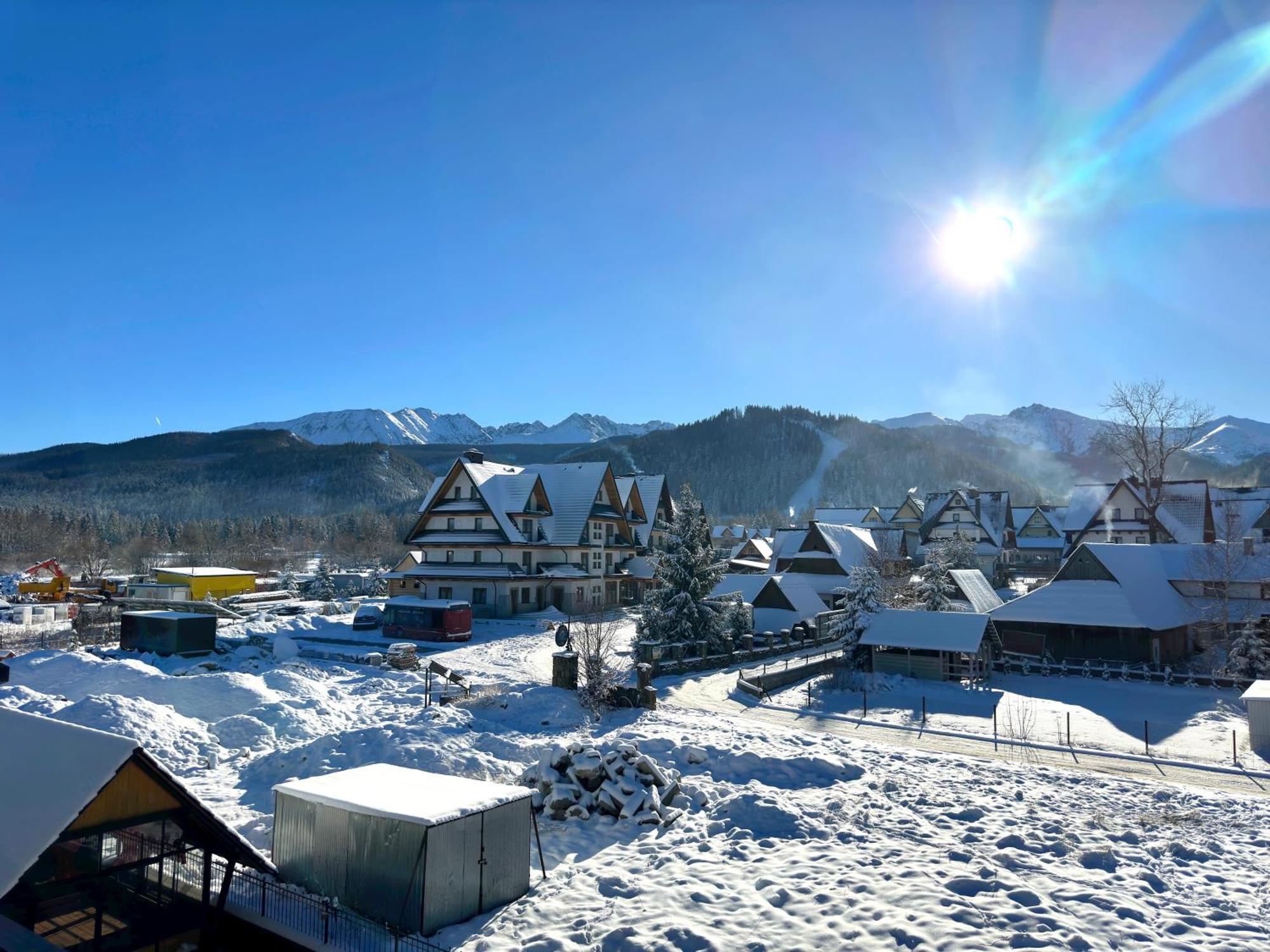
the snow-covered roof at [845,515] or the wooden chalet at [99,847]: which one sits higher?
the snow-covered roof at [845,515]

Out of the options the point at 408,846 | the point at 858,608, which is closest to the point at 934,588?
the point at 858,608

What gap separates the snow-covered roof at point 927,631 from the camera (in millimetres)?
30391

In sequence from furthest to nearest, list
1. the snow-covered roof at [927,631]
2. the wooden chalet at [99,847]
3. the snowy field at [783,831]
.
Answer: the snow-covered roof at [927,631]
the snowy field at [783,831]
the wooden chalet at [99,847]

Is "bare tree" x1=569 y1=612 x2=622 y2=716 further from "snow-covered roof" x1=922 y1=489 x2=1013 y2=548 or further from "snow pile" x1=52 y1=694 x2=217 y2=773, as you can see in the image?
"snow-covered roof" x1=922 y1=489 x2=1013 y2=548

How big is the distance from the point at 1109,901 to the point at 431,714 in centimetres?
1577

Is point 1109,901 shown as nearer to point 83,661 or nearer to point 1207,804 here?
point 1207,804

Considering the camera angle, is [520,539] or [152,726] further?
[520,539]

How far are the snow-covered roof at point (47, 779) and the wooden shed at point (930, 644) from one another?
2756 cm

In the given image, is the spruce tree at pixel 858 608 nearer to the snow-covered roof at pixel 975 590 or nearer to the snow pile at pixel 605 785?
the snow-covered roof at pixel 975 590

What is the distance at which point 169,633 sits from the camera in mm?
30625

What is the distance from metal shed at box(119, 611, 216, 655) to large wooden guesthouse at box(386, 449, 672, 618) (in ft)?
54.7

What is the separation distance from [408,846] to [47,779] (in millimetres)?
4217

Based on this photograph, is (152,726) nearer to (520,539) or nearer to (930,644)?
(930,644)

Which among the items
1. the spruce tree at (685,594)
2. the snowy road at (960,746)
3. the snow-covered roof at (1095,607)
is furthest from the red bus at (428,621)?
the snow-covered roof at (1095,607)
